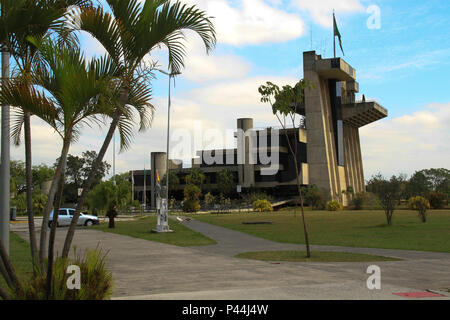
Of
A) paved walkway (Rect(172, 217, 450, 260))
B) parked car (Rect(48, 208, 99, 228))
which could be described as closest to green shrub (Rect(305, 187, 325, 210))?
parked car (Rect(48, 208, 99, 228))

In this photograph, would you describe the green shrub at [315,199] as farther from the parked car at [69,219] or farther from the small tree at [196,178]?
the parked car at [69,219]

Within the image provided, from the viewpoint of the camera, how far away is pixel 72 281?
601 centimetres

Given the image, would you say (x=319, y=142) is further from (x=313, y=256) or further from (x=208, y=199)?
(x=313, y=256)

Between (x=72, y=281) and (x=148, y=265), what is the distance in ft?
23.8

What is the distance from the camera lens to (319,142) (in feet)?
262

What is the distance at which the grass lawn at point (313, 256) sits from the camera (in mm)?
14383

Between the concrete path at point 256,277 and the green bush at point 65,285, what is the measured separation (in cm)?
151

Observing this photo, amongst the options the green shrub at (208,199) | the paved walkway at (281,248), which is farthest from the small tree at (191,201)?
the paved walkway at (281,248)

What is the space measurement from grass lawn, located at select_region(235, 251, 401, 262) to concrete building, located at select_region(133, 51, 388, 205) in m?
56.0

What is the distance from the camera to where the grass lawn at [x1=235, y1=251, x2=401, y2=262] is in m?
14.4
